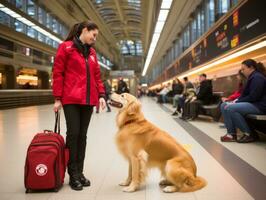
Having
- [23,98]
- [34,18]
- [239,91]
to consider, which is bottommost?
[23,98]

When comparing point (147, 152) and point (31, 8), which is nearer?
point (147, 152)

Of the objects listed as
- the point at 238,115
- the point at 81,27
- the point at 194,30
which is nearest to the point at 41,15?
the point at 194,30

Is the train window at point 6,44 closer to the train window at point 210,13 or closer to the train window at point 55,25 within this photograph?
the train window at point 55,25

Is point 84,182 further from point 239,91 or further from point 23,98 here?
point 23,98

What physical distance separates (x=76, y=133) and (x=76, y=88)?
1.45 feet

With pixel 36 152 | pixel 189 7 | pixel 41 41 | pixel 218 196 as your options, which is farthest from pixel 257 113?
pixel 41 41

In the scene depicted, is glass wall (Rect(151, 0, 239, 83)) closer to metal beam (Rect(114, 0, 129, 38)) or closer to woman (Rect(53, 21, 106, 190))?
metal beam (Rect(114, 0, 129, 38))

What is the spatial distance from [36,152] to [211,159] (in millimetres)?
2415

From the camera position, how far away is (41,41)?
19688 millimetres

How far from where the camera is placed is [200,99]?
9.74 meters

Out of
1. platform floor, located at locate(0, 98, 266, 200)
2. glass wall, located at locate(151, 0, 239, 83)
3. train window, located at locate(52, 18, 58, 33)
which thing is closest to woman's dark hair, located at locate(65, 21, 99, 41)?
platform floor, located at locate(0, 98, 266, 200)

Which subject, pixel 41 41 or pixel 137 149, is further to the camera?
pixel 41 41

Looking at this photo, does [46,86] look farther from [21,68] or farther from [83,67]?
[83,67]

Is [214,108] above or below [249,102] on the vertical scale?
below
